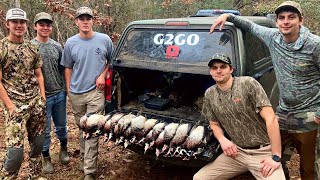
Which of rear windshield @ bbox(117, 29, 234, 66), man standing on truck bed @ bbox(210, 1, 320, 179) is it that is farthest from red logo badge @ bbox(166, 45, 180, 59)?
man standing on truck bed @ bbox(210, 1, 320, 179)

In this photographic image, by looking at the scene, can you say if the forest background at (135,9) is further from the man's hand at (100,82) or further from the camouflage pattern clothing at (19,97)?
the camouflage pattern clothing at (19,97)

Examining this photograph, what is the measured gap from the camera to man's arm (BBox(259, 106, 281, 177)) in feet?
10.4

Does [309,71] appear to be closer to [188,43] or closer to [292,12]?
[292,12]

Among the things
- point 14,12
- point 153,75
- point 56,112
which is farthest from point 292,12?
point 56,112

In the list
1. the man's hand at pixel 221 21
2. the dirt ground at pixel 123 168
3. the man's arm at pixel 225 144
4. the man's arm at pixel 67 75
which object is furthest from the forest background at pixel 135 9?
the man's arm at pixel 225 144

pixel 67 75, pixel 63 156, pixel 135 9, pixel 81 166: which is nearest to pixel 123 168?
pixel 81 166

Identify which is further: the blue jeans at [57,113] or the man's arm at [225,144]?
the blue jeans at [57,113]

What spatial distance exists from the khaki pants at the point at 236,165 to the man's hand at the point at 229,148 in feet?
0.23

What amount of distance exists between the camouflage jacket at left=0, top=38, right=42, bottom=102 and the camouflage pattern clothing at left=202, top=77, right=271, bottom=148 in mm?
2139

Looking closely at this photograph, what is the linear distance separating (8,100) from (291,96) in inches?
118

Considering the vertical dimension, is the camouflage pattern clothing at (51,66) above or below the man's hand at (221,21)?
below

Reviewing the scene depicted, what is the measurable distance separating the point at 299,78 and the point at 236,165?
106 centimetres

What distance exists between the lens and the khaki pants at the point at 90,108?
4453 mm

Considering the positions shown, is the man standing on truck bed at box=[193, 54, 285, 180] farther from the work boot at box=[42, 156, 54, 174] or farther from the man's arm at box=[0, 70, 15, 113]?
the work boot at box=[42, 156, 54, 174]
